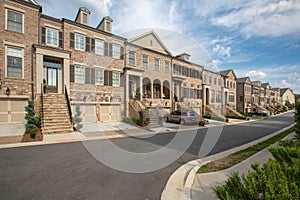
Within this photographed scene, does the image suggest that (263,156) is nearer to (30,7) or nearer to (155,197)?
(155,197)

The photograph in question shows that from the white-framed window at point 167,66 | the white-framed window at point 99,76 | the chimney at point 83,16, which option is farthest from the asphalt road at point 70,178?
the white-framed window at point 167,66

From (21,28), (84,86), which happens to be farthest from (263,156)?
(21,28)

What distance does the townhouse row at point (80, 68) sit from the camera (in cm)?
1180

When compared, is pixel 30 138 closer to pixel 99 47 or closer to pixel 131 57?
pixel 99 47

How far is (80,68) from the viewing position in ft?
48.2

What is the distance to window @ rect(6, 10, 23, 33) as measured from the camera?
11758 mm

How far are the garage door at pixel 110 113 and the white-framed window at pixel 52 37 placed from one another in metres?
7.09

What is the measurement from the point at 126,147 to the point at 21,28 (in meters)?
13.1

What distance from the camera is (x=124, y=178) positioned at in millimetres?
4422

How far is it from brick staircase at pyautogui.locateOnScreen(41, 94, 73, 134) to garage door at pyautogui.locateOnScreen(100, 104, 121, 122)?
3847mm

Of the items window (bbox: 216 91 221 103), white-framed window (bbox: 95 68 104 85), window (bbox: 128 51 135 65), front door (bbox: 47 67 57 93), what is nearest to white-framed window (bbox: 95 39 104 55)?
white-framed window (bbox: 95 68 104 85)

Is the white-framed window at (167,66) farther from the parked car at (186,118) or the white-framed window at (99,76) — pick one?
the white-framed window at (99,76)

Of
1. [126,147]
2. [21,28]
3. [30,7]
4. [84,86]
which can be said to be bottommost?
[126,147]

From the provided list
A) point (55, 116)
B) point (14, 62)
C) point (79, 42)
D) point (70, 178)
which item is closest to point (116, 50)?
point (79, 42)
